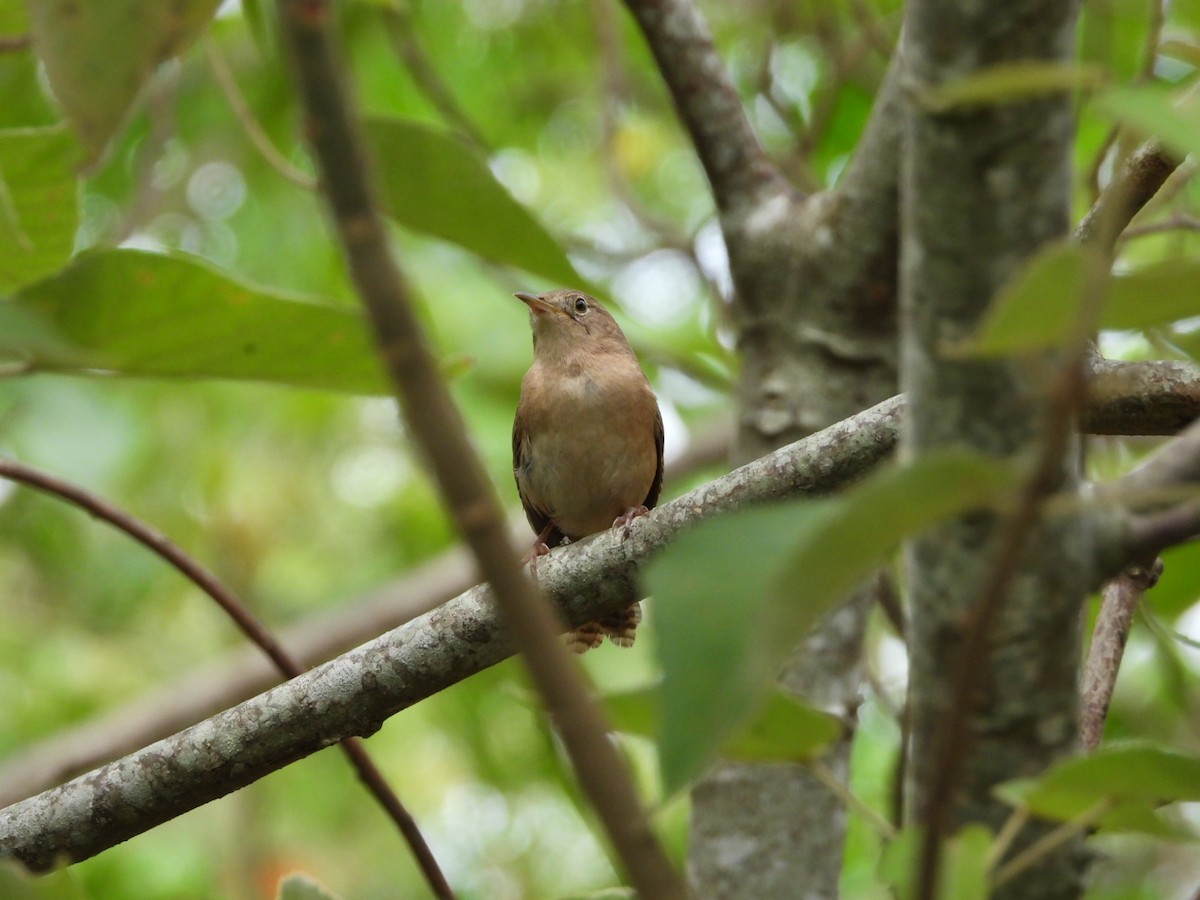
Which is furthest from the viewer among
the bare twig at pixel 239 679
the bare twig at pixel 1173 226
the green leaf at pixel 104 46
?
the bare twig at pixel 239 679

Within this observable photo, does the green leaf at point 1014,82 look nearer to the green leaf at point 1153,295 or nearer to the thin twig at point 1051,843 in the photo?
the green leaf at point 1153,295

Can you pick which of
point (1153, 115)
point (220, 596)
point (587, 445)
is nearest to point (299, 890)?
point (220, 596)

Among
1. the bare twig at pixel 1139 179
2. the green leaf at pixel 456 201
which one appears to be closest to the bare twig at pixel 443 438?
the bare twig at pixel 1139 179

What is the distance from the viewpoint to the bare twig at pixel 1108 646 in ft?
6.52

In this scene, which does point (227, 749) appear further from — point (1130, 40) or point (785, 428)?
point (1130, 40)

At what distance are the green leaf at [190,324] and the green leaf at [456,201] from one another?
337 mm

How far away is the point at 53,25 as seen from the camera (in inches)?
53.3

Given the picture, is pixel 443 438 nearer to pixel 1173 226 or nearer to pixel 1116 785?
pixel 1116 785

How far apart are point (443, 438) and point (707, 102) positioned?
9.24 feet

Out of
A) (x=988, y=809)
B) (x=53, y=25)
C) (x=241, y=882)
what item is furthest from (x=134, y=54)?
(x=241, y=882)

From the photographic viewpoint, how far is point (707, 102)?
353cm

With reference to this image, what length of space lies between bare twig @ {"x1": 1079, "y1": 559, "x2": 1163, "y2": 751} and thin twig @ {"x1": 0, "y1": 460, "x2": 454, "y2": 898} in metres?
1.10

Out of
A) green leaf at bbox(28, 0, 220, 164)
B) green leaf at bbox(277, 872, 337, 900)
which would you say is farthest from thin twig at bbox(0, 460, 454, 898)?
green leaf at bbox(28, 0, 220, 164)

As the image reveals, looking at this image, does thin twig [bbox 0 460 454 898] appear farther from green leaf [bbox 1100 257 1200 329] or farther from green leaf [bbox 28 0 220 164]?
green leaf [bbox 1100 257 1200 329]
